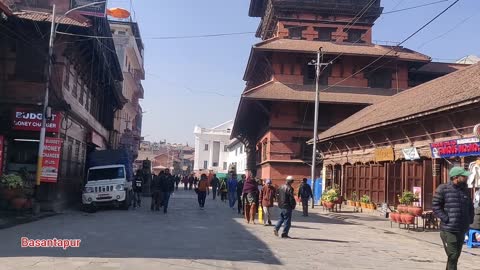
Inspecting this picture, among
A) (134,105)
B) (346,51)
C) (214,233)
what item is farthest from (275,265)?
(134,105)

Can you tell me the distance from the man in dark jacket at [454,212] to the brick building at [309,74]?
30278mm

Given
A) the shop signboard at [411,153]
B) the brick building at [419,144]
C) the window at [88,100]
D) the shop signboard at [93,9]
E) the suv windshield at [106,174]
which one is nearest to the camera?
the brick building at [419,144]

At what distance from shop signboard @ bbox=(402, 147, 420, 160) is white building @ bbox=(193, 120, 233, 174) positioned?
90468 mm

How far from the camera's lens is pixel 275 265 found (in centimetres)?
934

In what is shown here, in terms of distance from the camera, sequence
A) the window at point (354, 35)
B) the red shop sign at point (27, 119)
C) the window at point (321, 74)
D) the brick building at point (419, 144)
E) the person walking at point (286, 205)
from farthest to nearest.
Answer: the window at point (354, 35)
the window at point (321, 74)
the red shop sign at point (27, 119)
the brick building at point (419, 144)
the person walking at point (286, 205)

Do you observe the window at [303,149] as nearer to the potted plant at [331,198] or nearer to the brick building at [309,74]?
the brick building at [309,74]

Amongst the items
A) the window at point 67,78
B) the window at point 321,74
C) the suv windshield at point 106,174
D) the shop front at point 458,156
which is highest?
the window at point 321,74

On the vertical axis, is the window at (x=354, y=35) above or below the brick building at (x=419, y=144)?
above

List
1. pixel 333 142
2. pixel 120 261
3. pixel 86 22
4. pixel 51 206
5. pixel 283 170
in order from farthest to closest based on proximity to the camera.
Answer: pixel 283 170, pixel 333 142, pixel 86 22, pixel 51 206, pixel 120 261

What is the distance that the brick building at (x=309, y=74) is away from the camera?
1548 inches

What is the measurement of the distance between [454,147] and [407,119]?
9.00 feet

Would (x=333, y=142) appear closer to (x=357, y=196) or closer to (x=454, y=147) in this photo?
(x=357, y=196)

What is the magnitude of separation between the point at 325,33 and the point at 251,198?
3263cm
